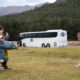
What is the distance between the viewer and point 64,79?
7.23m

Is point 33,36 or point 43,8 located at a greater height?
point 43,8

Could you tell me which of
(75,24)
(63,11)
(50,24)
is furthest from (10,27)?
(63,11)

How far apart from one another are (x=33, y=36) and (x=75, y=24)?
93.3 feet

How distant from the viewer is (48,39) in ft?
176

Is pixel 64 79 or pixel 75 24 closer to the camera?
pixel 64 79

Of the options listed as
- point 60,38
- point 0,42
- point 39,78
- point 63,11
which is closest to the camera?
point 39,78

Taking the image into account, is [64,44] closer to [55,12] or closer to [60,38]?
[60,38]

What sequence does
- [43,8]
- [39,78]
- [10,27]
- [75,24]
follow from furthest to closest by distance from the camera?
[43,8]
[10,27]
[75,24]
[39,78]

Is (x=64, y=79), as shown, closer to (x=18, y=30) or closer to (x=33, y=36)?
(x=33, y=36)

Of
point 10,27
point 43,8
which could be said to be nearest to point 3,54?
point 10,27

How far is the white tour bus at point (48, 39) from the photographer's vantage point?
175ft

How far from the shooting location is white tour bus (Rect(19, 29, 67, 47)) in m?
53.2

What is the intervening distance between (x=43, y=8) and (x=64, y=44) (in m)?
97.3

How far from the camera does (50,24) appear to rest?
89250mm
